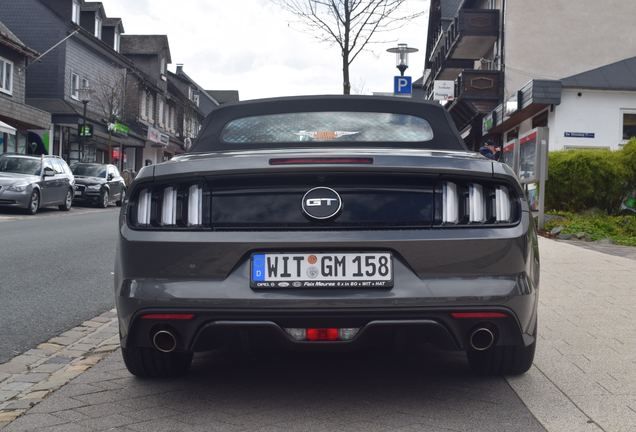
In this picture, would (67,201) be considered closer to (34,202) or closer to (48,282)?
(34,202)

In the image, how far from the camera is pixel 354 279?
11.8 feet

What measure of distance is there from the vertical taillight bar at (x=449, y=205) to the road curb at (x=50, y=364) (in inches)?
80.9

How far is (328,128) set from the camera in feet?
16.0

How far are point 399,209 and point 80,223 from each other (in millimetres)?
15885

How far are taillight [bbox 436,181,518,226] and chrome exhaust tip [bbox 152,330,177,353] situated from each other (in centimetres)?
126

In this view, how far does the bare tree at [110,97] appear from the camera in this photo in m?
43.1

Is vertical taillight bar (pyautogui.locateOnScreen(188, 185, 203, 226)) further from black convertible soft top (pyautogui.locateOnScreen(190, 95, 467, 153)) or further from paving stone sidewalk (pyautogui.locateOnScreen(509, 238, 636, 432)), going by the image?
paving stone sidewalk (pyautogui.locateOnScreen(509, 238, 636, 432))

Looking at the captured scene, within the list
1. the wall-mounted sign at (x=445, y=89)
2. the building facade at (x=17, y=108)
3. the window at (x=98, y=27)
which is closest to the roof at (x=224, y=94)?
the window at (x=98, y=27)

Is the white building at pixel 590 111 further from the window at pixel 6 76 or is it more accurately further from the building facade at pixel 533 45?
the window at pixel 6 76

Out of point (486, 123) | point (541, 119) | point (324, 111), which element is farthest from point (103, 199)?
point (324, 111)

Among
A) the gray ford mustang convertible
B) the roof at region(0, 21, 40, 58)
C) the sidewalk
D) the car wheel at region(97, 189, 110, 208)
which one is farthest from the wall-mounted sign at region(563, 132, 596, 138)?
the gray ford mustang convertible

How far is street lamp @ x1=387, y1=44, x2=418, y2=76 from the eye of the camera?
2345cm

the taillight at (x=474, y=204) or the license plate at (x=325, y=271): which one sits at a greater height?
the taillight at (x=474, y=204)

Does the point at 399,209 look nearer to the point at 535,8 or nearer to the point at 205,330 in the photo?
the point at 205,330
